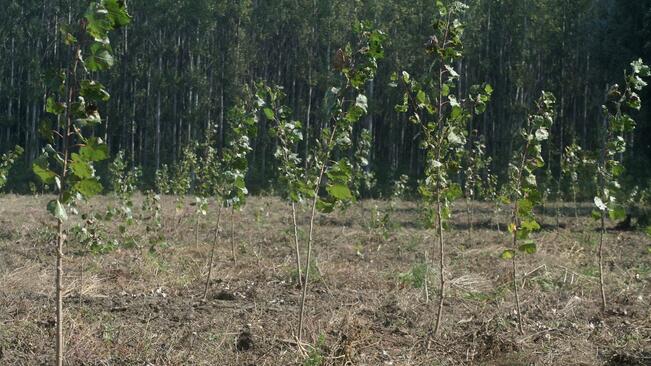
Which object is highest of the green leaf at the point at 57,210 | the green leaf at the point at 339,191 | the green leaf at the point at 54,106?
the green leaf at the point at 54,106

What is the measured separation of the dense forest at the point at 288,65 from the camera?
3164 centimetres

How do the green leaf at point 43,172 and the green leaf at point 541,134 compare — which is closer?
the green leaf at point 43,172

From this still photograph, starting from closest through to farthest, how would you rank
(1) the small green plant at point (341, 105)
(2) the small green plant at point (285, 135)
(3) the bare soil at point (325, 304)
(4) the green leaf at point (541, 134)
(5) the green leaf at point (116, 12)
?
(5) the green leaf at point (116, 12) → (3) the bare soil at point (325, 304) → (1) the small green plant at point (341, 105) → (4) the green leaf at point (541, 134) → (2) the small green plant at point (285, 135)

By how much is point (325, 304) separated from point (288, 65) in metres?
30.7

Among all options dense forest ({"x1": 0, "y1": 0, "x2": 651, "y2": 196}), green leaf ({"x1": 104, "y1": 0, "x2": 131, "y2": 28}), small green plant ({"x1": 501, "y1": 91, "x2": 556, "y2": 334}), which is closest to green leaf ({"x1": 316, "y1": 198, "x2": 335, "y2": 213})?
small green plant ({"x1": 501, "y1": 91, "x2": 556, "y2": 334})

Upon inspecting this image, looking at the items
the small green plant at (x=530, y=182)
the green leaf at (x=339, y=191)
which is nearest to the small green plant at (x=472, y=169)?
the small green plant at (x=530, y=182)

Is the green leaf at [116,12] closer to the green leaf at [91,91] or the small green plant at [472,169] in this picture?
the green leaf at [91,91]

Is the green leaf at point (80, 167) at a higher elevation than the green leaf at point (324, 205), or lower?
higher

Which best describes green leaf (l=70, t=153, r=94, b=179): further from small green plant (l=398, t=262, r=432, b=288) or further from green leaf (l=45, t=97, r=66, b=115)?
small green plant (l=398, t=262, r=432, b=288)

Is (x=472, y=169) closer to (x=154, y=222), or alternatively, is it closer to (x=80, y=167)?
(x=154, y=222)

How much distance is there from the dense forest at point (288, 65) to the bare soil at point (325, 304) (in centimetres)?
1871

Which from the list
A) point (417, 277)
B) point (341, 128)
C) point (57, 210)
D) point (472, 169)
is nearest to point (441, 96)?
point (341, 128)

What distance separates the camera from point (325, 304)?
6.88m

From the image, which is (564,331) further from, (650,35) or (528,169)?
(650,35)
